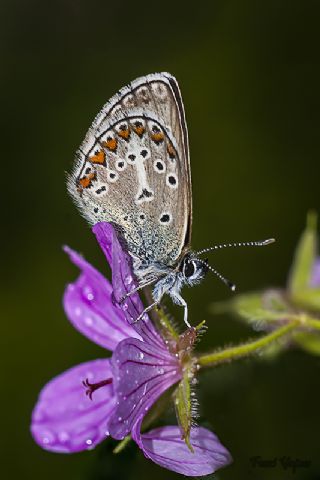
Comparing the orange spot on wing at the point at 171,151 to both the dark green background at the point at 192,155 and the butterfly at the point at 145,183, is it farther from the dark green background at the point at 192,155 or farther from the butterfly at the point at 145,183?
the dark green background at the point at 192,155

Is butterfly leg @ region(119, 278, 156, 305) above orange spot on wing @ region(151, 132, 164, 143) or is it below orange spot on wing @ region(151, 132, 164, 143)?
below

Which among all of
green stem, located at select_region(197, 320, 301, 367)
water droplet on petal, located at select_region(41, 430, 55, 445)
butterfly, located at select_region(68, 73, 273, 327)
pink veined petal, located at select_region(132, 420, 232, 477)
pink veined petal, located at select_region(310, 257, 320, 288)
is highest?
butterfly, located at select_region(68, 73, 273, 327)

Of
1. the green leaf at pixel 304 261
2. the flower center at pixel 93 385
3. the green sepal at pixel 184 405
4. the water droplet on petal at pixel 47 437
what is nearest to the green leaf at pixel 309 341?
the green leaf at pixel 304 261

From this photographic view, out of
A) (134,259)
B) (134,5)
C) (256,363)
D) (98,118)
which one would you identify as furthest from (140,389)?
(134,5)

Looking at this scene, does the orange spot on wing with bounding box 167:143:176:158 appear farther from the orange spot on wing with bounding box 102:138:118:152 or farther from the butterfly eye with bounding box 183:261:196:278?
the butterfly eye with bounding box 183:261:196:278

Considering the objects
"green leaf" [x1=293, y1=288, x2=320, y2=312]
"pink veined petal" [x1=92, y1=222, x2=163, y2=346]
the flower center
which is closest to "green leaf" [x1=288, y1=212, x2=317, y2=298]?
"green leaf" [x1=293, y1=288, x2=320, y2=312]
